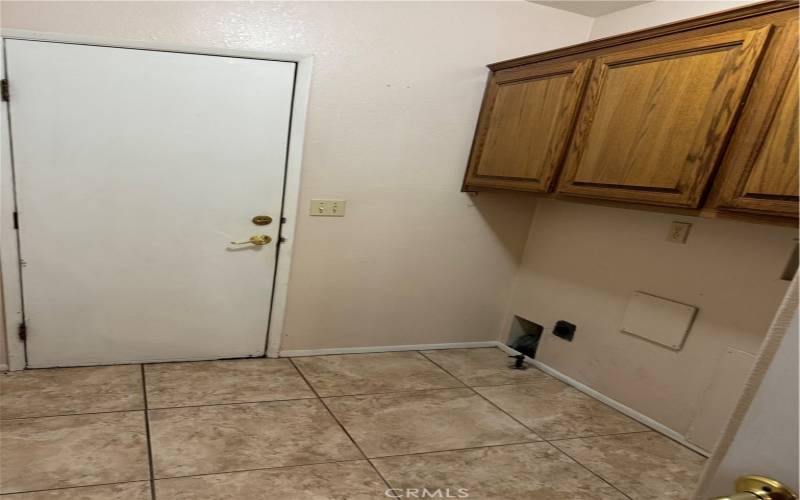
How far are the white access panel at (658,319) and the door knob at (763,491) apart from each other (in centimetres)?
216

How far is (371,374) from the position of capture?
2709 millimetres

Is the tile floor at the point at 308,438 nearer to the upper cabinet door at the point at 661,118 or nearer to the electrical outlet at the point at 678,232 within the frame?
the electrical outlet at the point at 678,232

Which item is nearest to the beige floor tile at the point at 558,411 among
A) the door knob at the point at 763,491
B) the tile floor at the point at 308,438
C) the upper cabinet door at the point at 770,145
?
the tile floor at the point at 308,438

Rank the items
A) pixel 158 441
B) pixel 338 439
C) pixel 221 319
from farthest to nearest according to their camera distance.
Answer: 1. pixel 221 319
2. pixel 338 439
3. pixel 158 441

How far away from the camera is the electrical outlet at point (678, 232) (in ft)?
7.68

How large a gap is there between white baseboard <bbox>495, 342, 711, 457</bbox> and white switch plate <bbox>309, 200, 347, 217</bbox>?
176cm

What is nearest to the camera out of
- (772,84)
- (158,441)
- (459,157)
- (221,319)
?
(772,84)

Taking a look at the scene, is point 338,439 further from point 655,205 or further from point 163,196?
point 655,205

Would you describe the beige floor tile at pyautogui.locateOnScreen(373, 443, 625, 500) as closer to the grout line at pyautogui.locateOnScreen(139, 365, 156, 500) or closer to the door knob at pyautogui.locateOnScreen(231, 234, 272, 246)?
the grout line at pyautogui.locateOnScreen(139, 365, 156, 500)

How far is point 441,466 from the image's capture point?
1909 mm

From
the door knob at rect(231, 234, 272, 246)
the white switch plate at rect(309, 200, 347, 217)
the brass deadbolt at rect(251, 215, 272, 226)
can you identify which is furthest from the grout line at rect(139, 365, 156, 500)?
the white switch plate at rect(309, 200, 347, 217)

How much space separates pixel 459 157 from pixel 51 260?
7.81 ft

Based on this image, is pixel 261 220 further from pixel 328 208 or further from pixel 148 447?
pixel 148 447

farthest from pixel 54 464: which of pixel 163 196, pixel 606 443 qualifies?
pixel 606 443
